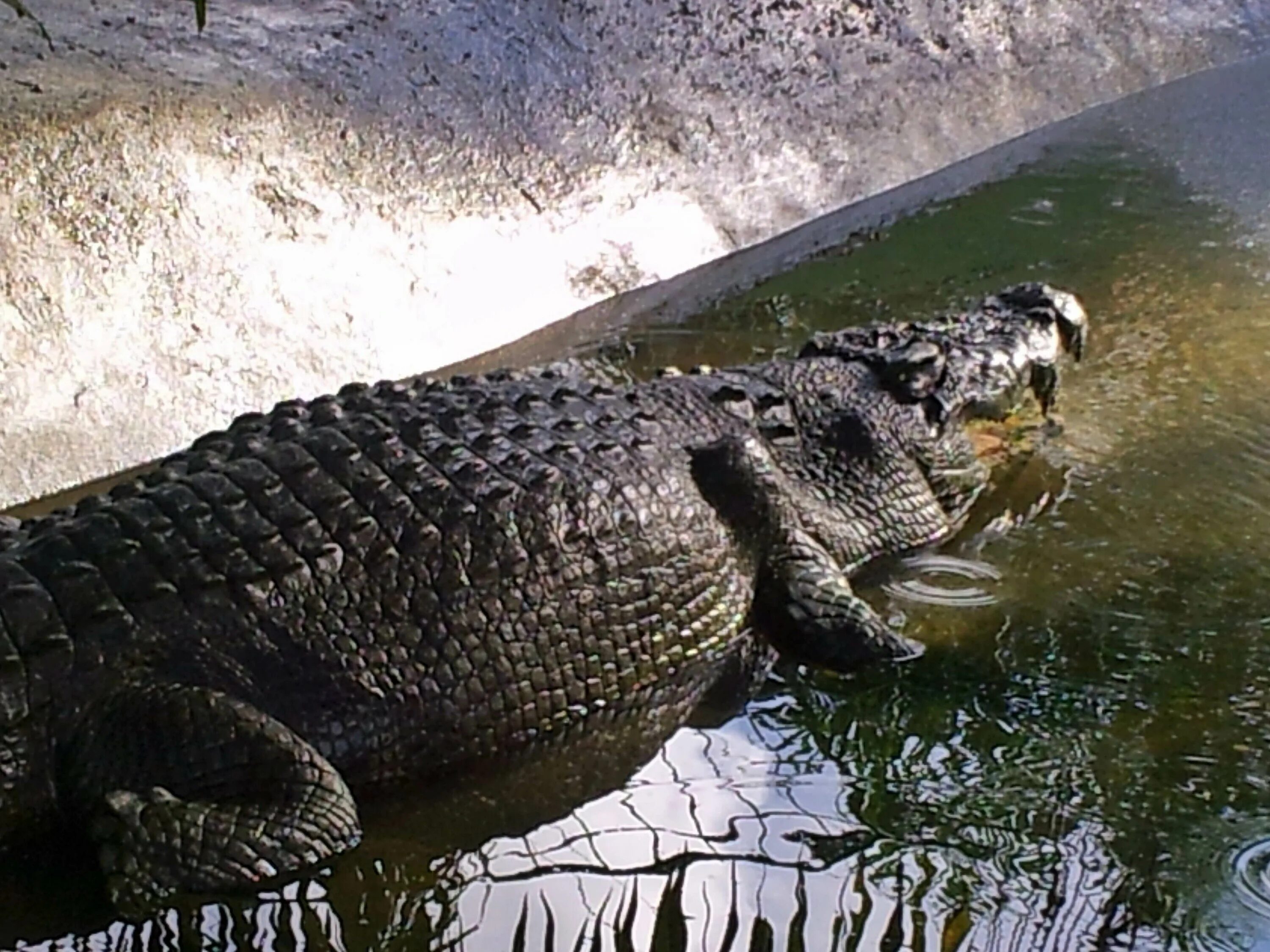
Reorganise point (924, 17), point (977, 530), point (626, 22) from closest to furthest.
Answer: point (977, 530), point (626, 22), point (924, 17)

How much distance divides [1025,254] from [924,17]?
2676mm

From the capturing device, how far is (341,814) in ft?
9.09

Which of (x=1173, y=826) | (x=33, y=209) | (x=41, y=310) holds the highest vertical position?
(x=33, y=209)

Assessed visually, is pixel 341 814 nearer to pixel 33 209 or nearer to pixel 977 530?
pixel 977 530

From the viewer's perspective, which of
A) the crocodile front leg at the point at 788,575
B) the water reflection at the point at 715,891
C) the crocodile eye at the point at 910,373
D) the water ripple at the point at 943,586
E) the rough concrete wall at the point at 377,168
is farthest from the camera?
the rough concrete wall at the point at 377,168

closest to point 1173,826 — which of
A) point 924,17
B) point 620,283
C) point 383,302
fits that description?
point 383,302

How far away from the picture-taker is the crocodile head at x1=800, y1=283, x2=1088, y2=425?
420 cm

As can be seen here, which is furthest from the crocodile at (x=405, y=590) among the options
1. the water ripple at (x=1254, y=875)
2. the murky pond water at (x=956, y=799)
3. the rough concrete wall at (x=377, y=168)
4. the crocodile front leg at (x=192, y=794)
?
the rough concrete wall at (x=377, y=168)

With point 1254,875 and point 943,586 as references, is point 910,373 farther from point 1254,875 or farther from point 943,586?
point 1254,875

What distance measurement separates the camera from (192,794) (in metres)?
2.71

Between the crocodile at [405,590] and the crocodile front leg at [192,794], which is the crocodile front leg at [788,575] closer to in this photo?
the crocodile at [405,590]

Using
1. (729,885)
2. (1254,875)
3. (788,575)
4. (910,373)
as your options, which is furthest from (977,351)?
(729,885)

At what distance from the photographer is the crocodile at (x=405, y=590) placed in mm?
2684

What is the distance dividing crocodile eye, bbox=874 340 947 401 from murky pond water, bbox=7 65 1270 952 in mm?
416
